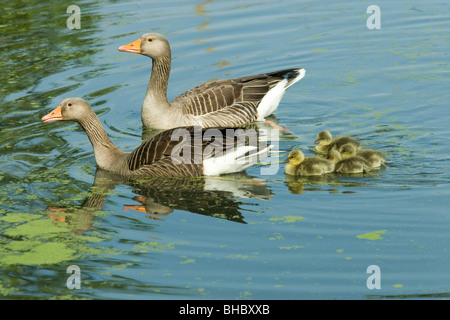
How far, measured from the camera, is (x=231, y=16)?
55.5 feet

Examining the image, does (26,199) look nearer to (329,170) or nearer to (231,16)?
(329,170)

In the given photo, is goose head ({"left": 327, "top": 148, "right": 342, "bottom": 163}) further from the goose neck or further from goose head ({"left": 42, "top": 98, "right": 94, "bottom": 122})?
the goose neck

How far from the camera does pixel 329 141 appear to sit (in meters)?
10.4

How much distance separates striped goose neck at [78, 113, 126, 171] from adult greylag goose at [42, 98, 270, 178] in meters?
0.01

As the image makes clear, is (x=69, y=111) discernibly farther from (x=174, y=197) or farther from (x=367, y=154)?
(x=367, y=154)

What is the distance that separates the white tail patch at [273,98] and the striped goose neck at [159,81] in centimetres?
167

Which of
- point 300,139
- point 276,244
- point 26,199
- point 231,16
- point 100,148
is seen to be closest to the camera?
point 276,244

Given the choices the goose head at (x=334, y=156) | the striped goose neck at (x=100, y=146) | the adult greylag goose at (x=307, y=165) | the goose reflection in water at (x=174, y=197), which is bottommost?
the goose reflection in water at (x=174, y=197)

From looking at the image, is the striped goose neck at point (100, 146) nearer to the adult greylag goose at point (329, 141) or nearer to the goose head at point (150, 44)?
the goose head at point (150, 44)

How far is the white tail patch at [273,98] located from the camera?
1277cm

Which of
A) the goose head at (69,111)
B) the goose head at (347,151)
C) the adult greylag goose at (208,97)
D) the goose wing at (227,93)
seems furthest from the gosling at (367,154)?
the goose head at (69,111)

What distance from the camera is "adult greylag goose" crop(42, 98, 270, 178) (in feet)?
32.3
